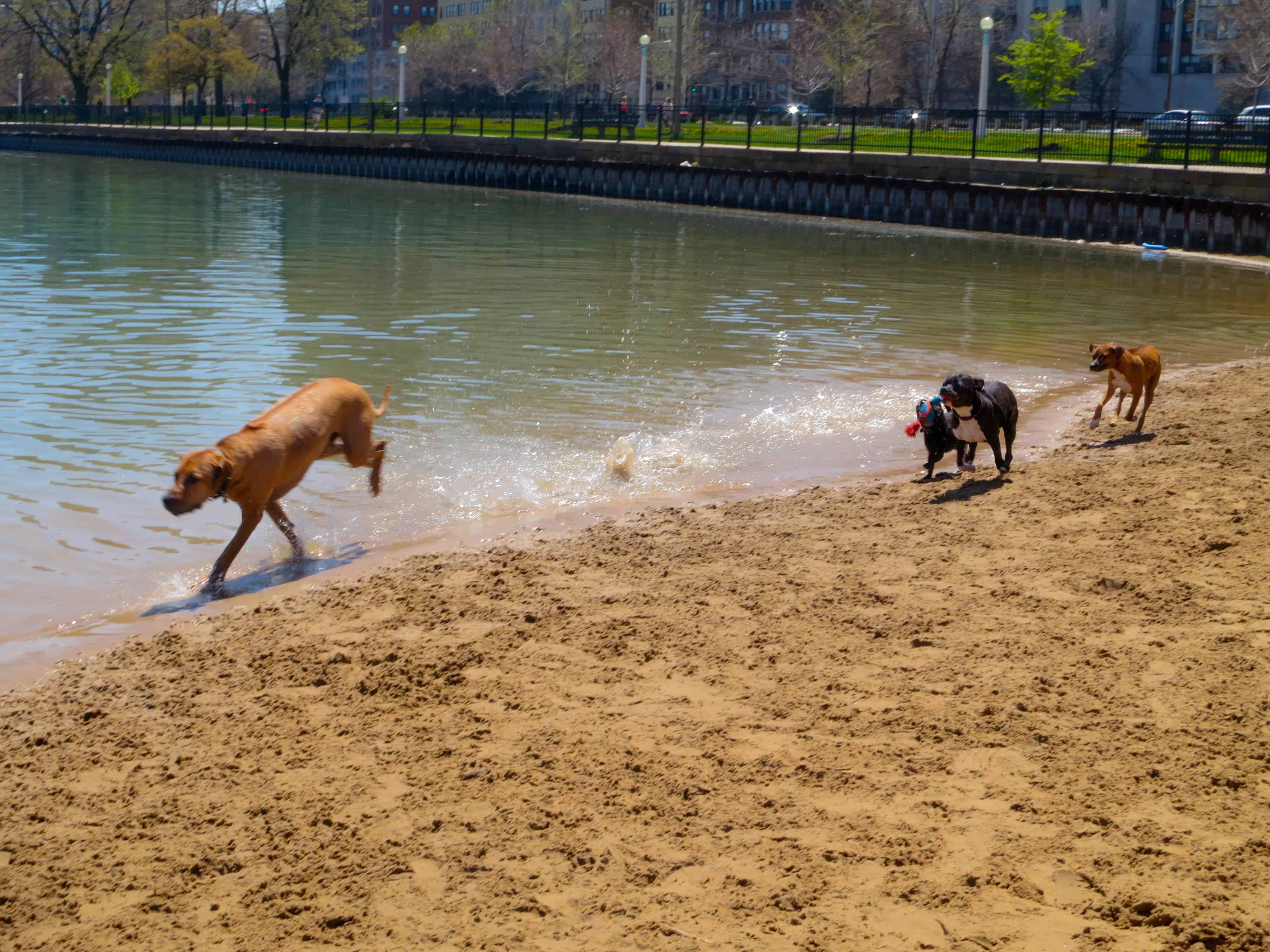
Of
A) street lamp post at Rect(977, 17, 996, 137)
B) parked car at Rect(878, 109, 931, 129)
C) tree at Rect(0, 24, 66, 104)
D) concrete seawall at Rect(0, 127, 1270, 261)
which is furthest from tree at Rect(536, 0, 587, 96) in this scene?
street lamp post at Rect(977, 17, 996, 137)

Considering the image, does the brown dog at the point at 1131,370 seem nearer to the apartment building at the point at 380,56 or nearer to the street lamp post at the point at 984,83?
the street lamp post at the point at 984,83

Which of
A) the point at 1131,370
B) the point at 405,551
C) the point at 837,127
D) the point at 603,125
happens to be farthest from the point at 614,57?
the point at 405,551

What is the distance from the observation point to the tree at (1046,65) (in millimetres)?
54031

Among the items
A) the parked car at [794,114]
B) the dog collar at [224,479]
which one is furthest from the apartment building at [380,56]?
the dog collar at [224,479]

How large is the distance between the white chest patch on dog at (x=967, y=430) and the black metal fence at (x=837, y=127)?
26.4 m

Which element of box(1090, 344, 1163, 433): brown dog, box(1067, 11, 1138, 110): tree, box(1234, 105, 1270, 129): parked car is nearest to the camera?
box(1090, 344, 1163, 433): brown dog

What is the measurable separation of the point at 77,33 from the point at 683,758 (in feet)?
371

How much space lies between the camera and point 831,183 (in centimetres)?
4012

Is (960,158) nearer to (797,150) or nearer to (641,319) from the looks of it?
(797,150)

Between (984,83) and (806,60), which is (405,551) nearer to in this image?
(984,83)

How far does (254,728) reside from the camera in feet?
17.1

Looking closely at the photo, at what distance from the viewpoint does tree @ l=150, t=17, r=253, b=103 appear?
300 feet

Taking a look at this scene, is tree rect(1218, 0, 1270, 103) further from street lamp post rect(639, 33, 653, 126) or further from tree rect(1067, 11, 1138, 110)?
street lamp post rect(639, 33, 653, 126)

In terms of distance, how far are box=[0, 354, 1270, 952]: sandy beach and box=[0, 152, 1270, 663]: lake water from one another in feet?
5.08
